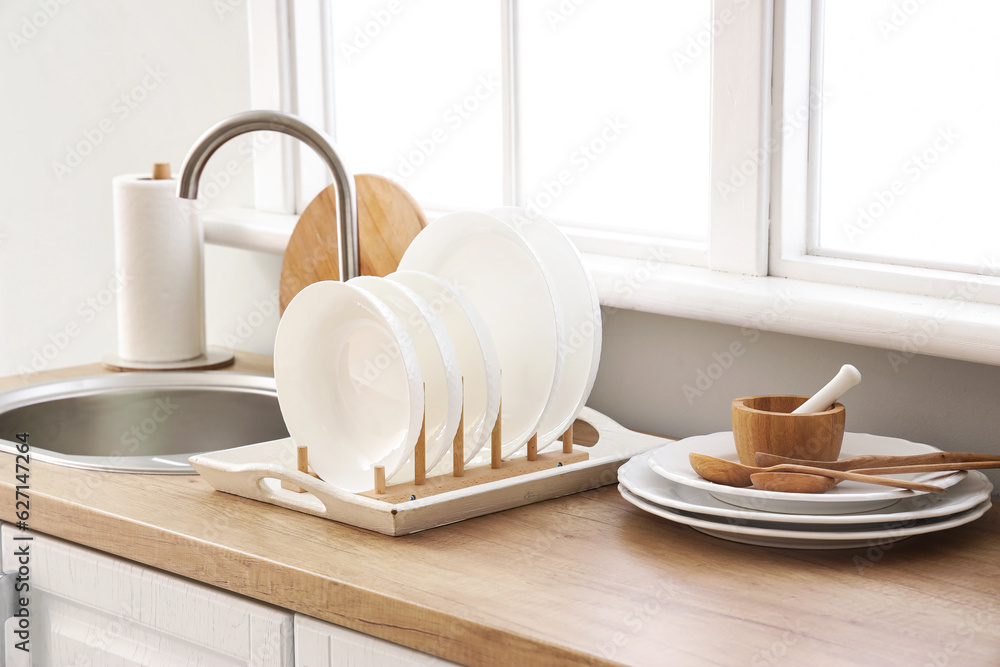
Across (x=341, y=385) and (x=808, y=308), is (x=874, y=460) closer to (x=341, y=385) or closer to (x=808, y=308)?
(x=808, y=308)

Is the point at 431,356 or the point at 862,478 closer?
the point at 862,478

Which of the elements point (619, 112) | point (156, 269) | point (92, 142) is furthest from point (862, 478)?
point (92, 142)

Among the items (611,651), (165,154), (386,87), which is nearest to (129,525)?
(611,651)

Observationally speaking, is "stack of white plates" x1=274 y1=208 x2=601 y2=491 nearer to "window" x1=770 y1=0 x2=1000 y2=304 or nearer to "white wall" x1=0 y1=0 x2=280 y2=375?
"window" x1=770 y1=0 x2=1000 y2=304

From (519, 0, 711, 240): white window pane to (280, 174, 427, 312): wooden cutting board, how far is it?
0.65 ft

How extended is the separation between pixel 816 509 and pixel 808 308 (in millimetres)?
301

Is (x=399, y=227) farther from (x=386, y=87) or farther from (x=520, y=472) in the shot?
(x=520, y=472)

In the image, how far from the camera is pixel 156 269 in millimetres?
1745

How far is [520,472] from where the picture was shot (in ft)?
3.76

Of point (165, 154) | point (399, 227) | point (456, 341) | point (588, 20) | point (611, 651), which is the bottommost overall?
point (611, 651)

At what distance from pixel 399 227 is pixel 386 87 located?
40cm

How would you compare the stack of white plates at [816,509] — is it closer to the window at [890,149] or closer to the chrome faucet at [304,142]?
the window at [890,149]

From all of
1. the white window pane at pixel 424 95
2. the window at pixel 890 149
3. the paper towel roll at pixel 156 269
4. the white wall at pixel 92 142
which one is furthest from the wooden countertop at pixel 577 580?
the white wall at pixel 92 142

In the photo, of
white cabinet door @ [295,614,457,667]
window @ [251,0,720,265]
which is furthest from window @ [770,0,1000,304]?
white cabinet door @ [295,614,457,667]
